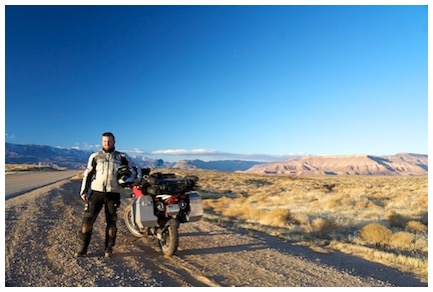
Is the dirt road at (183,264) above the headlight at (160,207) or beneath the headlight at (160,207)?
beneath

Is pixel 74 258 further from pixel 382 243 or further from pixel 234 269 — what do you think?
pixel 382 243

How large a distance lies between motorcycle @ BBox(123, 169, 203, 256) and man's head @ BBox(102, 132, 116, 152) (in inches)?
33.9

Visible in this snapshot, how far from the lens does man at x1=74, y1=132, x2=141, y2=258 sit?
6777mm

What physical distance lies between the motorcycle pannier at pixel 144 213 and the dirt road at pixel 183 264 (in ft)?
1.91

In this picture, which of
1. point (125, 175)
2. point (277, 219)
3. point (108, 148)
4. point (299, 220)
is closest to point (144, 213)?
point (125, 175)

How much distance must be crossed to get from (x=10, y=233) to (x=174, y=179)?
13.3 ft

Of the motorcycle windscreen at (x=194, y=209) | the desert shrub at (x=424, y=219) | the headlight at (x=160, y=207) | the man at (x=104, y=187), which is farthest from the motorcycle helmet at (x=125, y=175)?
the desert shrub at (x=424, y=219)

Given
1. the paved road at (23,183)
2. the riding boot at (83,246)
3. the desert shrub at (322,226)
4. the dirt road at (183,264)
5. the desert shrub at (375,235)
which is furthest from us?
the paved road at (23,183)

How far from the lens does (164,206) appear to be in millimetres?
7137

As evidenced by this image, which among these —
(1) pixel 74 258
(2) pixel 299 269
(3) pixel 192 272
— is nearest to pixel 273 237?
(2) pixel 299 269

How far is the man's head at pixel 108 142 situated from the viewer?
6.89 m

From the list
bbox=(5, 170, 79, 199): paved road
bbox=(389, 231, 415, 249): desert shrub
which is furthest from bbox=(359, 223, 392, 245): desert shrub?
bbox=(5, 170, 79, 199): paved road

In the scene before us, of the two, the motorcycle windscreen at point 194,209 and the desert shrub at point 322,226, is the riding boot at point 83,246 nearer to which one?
the motorcycle windscreen at point 194,209

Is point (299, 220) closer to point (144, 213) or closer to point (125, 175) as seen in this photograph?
point (144, 213)
